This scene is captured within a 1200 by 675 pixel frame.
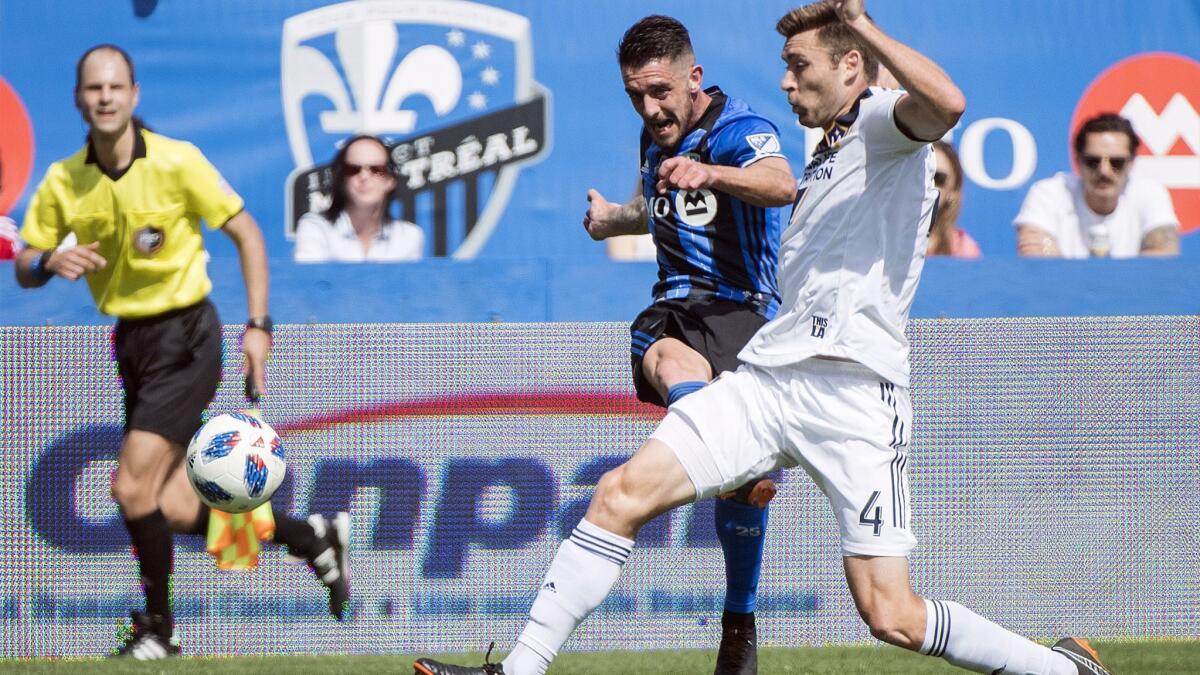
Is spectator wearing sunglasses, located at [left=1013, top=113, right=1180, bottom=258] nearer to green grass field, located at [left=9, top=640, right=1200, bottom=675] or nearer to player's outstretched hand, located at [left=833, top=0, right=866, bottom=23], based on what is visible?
green grass field, located at [left=9, top=640, right=1200, bottom=675]

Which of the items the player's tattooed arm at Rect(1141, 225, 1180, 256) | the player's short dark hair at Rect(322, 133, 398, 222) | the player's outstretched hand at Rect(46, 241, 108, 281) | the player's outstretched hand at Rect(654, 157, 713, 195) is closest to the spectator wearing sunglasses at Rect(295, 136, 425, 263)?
the player's short dark hair at Rect(322, 133, 398, 222)

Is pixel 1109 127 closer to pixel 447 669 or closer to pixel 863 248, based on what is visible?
pixel 863 248

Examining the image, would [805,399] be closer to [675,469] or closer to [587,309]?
[675,469]

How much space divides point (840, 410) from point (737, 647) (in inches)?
58.7

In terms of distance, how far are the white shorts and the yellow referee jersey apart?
3.25m

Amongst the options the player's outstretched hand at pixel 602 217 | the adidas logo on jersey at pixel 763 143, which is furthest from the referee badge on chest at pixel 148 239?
the adidas logo on jersey at pixel 763 143

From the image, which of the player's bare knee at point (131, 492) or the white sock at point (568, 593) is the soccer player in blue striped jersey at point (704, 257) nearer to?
the white sock at point (568, 593)

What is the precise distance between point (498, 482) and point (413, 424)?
48cm

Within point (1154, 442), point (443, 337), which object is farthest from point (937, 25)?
point (443, 337)

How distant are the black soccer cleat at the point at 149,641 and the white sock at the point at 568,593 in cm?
303

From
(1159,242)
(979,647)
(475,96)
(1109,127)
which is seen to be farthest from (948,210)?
(979,647)

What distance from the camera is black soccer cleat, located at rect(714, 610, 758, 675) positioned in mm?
5566

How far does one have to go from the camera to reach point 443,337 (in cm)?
713

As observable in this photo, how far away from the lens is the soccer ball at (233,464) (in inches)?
247
